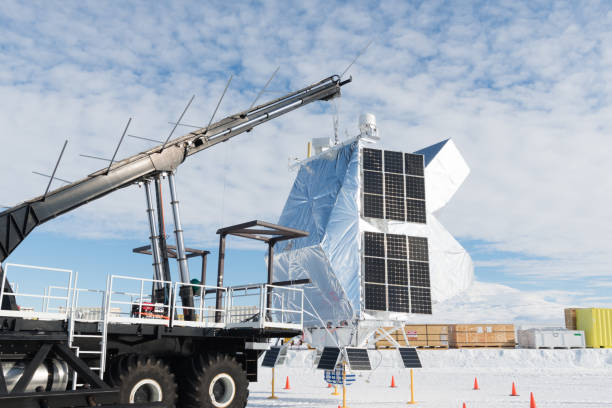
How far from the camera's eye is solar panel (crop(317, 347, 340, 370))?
1827cm

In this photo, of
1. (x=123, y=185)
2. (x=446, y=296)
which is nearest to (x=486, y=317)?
(x=446, y=296)

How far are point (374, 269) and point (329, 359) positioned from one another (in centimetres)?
521

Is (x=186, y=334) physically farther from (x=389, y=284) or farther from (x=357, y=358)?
(x=389, y=284)

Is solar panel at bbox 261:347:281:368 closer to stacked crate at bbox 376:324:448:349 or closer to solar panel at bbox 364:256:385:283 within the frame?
solar panel at bbox 364:256:385:283

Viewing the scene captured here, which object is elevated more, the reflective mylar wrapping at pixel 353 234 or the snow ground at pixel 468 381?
the reflective mylar wrapping at pixel 353 234

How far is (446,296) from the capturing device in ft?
82.2

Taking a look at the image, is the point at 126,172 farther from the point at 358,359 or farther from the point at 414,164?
the point at 414,164

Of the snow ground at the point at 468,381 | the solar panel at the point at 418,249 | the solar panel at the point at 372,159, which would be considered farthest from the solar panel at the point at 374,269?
the solar panel at the point at 372,159

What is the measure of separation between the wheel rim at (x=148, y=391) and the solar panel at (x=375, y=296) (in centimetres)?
1077

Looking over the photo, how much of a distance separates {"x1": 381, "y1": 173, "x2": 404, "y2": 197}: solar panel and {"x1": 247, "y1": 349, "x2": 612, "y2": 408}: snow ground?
673 centimetres

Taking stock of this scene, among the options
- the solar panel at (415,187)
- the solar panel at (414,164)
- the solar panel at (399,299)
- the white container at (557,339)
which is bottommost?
the white container at (557,339)

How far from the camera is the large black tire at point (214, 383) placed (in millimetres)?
13805

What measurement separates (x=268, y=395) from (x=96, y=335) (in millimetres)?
11340

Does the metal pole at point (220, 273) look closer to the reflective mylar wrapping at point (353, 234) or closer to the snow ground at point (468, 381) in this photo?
the snow ground at point (468, 381)
